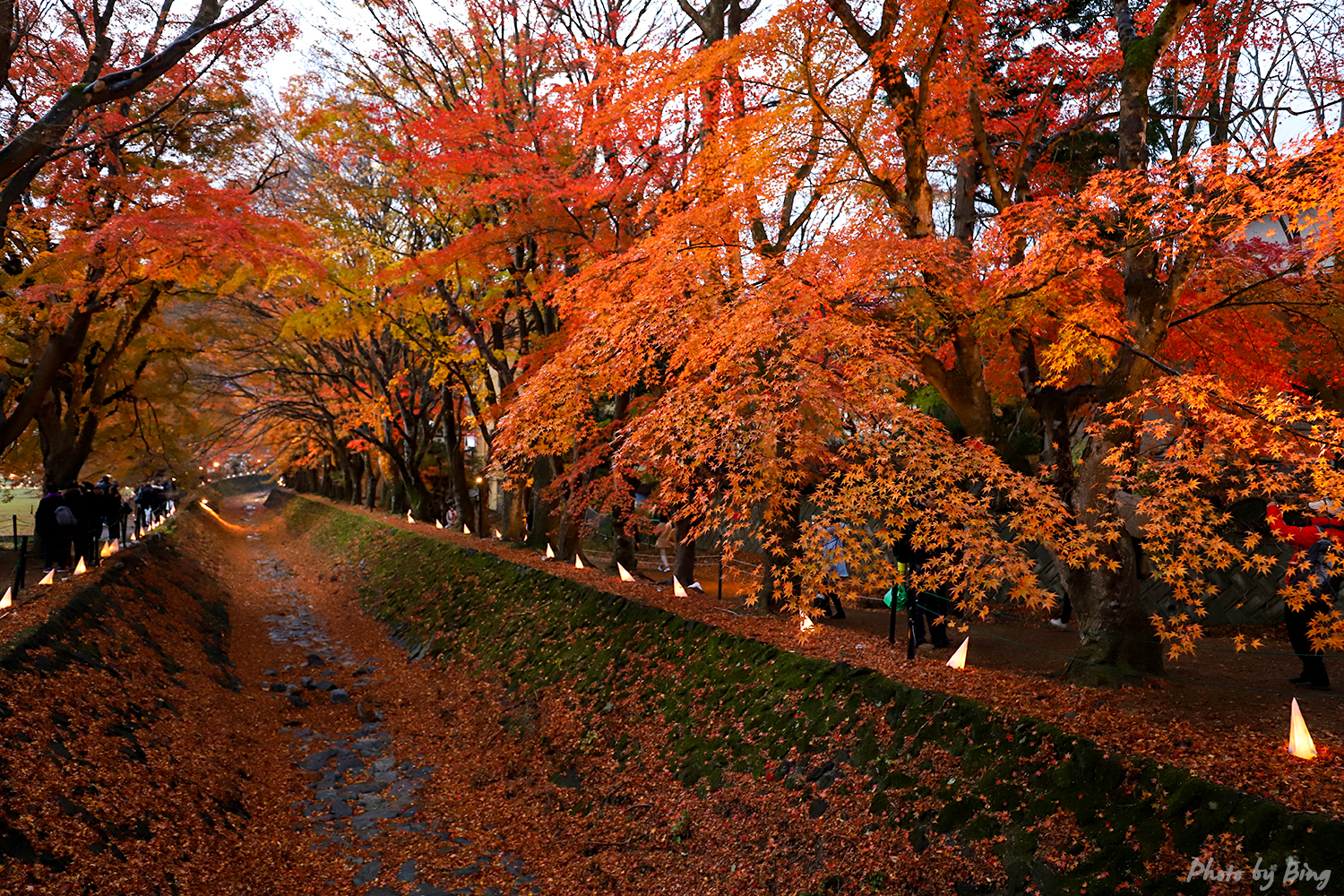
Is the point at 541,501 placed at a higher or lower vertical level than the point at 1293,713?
higher

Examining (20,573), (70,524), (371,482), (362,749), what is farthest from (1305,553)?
(371,482)

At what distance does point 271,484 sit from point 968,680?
87504mm

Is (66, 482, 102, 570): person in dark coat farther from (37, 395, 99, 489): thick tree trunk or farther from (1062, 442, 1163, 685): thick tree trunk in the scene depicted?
(1062, 442, 1163, 685): thick tree trunk

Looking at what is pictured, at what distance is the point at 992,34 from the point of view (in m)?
14.0

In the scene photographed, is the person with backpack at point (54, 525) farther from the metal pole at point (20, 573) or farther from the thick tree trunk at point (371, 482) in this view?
the thick tree trunk at point (371, 482)

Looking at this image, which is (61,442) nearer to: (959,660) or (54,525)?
(54,525)

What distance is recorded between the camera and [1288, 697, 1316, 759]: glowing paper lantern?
5312 millimetres

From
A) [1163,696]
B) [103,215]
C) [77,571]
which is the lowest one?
[1163,696]

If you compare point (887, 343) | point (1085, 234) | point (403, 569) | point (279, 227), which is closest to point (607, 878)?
point (887, 343)

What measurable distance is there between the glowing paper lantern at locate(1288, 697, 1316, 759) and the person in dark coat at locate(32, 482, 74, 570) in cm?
Result: 1708

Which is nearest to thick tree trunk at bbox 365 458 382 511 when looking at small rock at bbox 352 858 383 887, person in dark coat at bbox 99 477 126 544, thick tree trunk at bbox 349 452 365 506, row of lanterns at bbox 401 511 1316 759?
thick tree trunk at bbox 349 452 365 506

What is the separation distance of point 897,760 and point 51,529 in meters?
14.9

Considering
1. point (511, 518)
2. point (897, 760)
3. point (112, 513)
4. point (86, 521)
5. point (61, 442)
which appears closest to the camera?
point (897, 760)

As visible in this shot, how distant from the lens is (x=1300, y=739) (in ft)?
17.6
